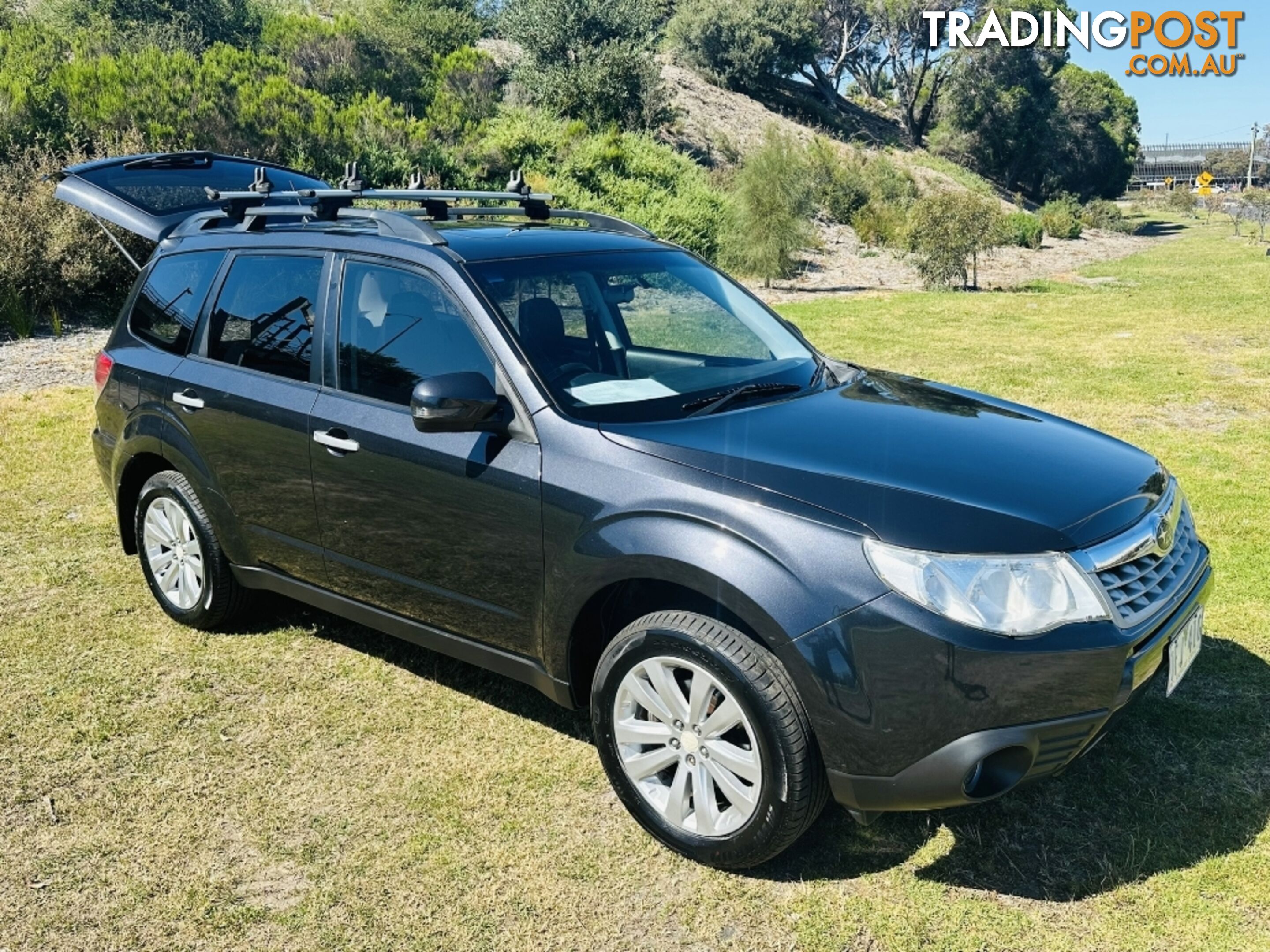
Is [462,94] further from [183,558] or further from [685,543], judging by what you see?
[685,543]

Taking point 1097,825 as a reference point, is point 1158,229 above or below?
above

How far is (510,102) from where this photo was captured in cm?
2830

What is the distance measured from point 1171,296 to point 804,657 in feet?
59.5

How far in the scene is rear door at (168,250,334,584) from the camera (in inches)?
163

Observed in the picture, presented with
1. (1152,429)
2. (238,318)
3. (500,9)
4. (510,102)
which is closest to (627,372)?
(238,318)

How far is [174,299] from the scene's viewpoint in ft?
16.1

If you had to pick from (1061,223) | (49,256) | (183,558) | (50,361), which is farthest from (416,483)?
(1061,223)

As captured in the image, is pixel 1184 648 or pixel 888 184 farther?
pixel 888 184

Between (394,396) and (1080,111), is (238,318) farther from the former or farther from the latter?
(1080,111)

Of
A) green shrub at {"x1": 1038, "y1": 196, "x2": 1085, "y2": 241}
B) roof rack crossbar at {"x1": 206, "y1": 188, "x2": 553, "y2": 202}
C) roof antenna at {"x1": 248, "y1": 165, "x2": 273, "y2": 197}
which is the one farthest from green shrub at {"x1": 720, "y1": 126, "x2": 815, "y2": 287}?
green shrub at {"x1": 1038, "y1": 196, "x2": 1085, "y2": 241}

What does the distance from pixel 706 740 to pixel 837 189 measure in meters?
29.1

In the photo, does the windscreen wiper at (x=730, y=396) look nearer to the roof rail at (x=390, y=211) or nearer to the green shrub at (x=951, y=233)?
the roof rail at (x=390, y=211)

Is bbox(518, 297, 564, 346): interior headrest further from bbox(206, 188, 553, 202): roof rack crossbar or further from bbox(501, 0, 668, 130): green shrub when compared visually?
bbox(501, 0, 668, 130): green shrub

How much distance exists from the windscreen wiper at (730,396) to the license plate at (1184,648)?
145 cm
